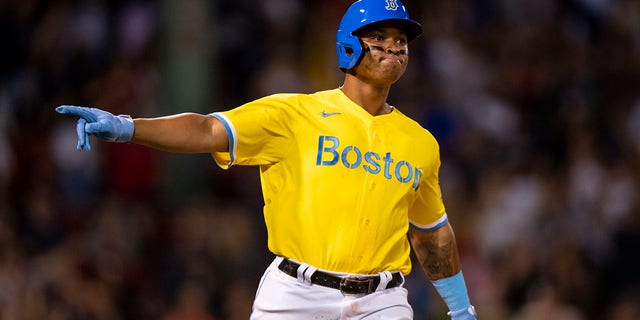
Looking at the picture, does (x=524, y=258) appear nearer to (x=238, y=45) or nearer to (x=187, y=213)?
(x=187, y=213)

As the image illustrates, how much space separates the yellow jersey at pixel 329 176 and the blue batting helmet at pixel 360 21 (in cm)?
21

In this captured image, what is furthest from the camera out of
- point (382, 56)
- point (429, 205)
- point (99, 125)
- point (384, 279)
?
point (429, 205)

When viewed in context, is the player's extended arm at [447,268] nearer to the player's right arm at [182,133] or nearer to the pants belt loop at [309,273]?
the pants belt loop at [309,273]

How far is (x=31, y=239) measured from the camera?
30.8 feet

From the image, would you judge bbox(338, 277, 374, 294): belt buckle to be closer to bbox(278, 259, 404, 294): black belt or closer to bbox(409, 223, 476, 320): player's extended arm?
bbox(278, 259, 404, 294): black belt

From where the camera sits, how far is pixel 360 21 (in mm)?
5402

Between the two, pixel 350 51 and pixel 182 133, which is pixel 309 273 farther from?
pixel 350 51

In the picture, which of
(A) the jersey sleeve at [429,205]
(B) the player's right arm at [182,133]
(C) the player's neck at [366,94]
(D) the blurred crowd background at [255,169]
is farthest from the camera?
(D) the blurred crowd background at [255,169]

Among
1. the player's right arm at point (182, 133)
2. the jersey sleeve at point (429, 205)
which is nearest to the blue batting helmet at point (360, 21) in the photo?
the jersey sleeve at point (429, 205)

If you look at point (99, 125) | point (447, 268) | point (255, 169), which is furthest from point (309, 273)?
point (255, 169)

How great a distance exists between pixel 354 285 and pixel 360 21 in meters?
1.17

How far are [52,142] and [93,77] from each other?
80cm

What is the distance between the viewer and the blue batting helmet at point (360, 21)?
17.7ft

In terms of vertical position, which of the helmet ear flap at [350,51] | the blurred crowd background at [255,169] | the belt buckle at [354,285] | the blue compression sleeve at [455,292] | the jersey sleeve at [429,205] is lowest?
the blurred crowd background at [255,169]
